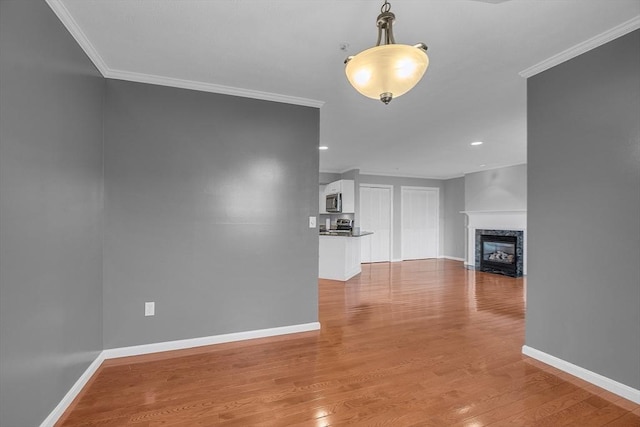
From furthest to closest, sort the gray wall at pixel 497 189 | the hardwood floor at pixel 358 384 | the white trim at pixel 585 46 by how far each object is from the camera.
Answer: the gray wall at pixel 497 189 → the white trim at pixel 585 46 → the hardwood floor at pixel 358 384

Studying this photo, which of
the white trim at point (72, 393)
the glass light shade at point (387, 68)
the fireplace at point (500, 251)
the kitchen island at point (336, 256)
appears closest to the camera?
the glass light shade at point (387, 68)

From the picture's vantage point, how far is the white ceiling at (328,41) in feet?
6.10

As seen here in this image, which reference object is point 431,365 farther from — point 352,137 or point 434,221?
point 434,221

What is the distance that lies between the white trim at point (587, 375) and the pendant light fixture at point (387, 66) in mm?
2590

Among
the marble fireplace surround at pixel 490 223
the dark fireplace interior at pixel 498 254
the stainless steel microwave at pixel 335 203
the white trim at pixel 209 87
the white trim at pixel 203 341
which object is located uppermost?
the white trim at pixel 209 87

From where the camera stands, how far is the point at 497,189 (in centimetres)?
729

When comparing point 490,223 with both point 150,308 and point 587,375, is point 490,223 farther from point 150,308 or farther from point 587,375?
point 150,308

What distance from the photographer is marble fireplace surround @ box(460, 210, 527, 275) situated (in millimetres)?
6672

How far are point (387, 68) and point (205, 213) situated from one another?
2.32 m

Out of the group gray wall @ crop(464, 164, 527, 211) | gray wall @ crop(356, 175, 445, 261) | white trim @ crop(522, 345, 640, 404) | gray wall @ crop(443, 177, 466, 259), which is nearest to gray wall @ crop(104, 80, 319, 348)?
white trim @ crop(522, 345, 640, 404)

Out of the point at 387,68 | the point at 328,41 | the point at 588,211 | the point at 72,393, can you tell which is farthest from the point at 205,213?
the point at 588,211

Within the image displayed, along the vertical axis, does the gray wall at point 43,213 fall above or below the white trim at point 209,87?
below

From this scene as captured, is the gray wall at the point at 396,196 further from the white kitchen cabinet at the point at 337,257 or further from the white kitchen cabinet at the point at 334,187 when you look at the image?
the white kitchen cabinet at the point at 337,257

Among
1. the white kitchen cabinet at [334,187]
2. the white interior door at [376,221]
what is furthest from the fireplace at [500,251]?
the white kitchen cabinet at [334,187]
